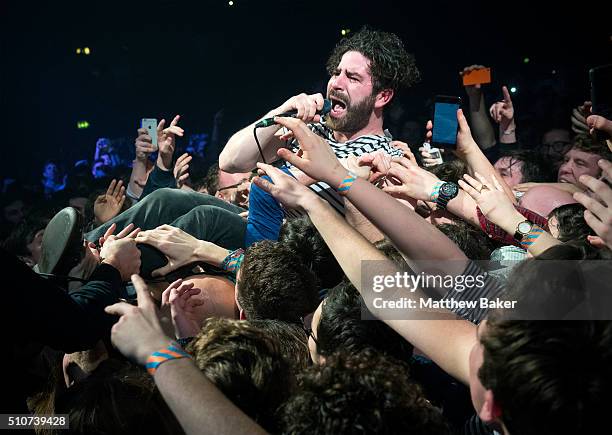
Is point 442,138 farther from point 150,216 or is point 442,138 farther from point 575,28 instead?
point 575,28

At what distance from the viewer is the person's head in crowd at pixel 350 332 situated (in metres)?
1.74

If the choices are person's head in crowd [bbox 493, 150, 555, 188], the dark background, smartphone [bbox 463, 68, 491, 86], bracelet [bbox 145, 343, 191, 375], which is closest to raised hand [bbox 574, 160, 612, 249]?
bracelet [bbox 145, 343, 191, 375]

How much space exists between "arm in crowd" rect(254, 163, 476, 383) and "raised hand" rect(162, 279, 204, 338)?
2.02 ft

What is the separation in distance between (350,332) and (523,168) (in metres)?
2.40

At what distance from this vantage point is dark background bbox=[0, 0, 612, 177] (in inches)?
251

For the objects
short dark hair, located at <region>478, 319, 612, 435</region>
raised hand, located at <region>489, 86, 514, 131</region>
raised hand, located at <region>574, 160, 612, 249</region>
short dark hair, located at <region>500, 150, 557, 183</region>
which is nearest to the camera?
short dark hair, located at <region>478, 319, 612, 435</region>

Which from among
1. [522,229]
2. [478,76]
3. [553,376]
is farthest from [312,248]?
[478,76]

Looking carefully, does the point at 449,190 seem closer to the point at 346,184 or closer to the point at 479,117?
the point at 346,184

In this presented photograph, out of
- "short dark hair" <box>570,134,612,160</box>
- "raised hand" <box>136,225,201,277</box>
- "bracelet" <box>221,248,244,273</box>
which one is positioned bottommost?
"bracelet" <box>221,248,244,273</box>

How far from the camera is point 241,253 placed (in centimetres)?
269

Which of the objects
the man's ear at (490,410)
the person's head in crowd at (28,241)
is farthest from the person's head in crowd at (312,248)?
the person's head in crowd at (28,241)

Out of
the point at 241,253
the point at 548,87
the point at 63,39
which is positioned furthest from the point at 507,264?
the point at 63,39

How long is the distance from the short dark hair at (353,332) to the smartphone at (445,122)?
3.73ft

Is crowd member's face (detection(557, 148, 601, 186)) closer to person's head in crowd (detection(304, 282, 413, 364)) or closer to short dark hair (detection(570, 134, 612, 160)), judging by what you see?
short dark hair (detection(570, 134, 612, 160))
